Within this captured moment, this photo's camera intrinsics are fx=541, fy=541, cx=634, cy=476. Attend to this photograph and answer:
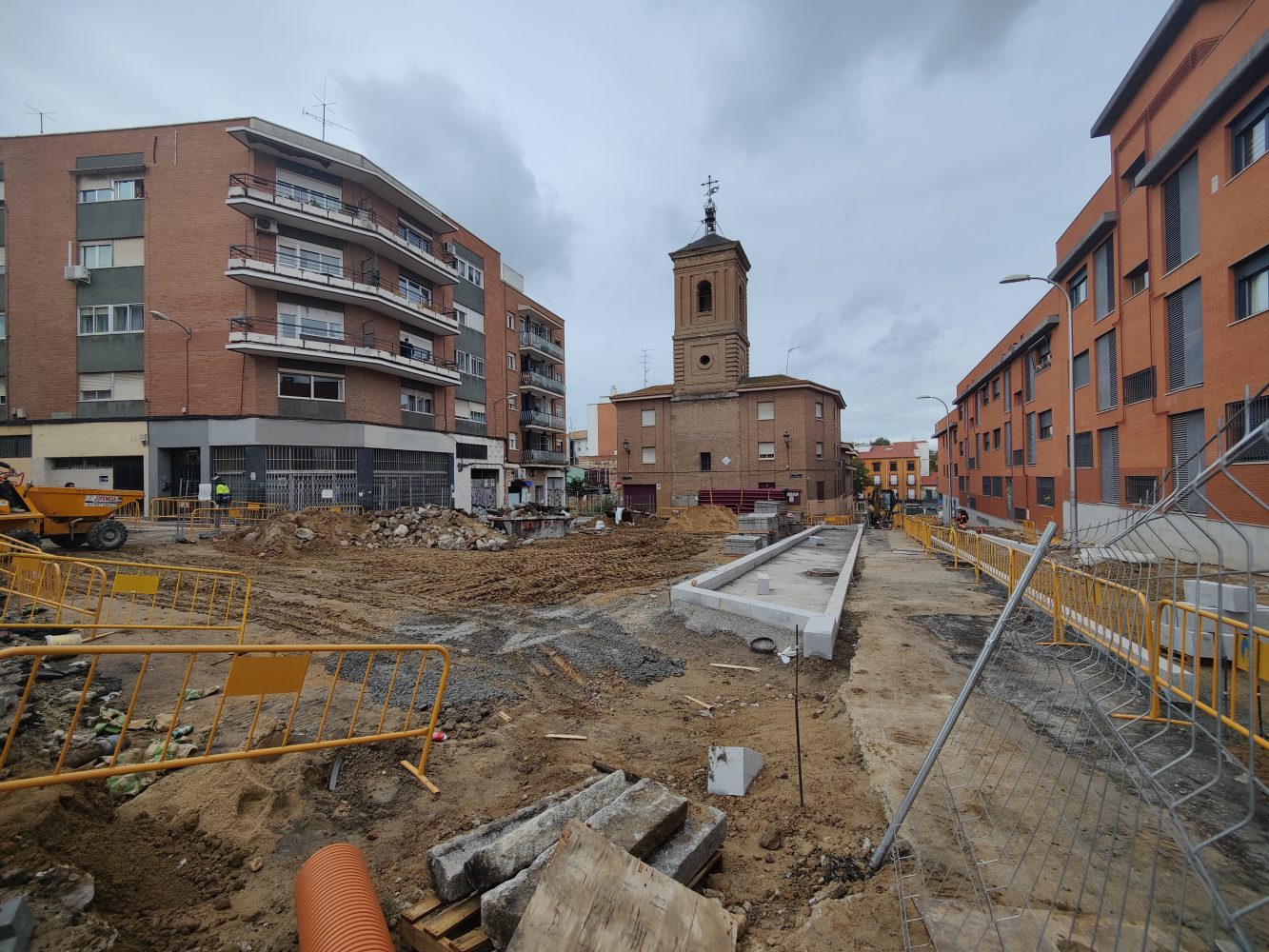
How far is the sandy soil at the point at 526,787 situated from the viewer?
8.67ft

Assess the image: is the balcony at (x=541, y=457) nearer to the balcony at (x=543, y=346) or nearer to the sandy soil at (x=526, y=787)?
Answer: the balcony at (x=543, y=346)

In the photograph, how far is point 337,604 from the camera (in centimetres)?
946

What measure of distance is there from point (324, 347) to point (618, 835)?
85.3 feet

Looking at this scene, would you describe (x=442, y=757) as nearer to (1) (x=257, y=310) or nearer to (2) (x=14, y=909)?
(2) (x=14, y=909)

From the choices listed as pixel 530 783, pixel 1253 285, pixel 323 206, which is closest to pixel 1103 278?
pixel 1253 285

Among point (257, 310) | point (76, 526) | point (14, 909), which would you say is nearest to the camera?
point (14, 909)

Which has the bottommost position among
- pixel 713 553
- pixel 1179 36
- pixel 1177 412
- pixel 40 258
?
pixel 713 553

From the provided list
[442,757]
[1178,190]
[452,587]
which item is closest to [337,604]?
[452,587]

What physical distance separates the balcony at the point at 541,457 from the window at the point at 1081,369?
3177 centimetres

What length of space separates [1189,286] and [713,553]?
14.3m

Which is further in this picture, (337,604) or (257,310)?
(257,310)

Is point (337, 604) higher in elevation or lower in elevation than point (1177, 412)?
lower

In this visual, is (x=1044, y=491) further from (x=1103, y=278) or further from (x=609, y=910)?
(x=609, y=910)

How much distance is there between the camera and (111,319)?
23.9m
